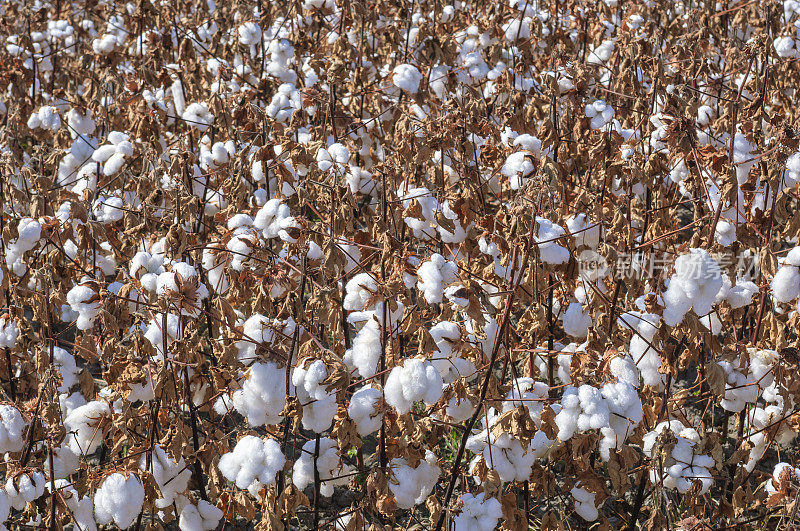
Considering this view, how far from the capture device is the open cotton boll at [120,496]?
7.02 feet

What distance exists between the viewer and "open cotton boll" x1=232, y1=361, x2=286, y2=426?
213 cm

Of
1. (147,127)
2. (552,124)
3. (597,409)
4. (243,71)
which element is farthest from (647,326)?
(243,71)

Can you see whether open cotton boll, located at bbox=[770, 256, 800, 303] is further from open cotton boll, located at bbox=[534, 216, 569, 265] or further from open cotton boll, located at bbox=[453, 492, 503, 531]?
open cotton boll, located at bbox=[453, 492, 503, 531]

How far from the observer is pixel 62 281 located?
9.93 feet

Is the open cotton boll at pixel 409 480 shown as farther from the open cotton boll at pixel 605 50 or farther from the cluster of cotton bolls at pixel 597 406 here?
the open cotton boll at pixel 605 50

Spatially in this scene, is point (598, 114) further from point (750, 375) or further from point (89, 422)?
point (89, 422)

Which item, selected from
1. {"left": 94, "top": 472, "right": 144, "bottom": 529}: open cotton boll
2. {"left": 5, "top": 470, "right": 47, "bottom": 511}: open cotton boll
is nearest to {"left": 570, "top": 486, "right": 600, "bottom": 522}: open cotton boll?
{"left": 94, "top": 472, "right": 144, "bottom": 529}: open cotton boll

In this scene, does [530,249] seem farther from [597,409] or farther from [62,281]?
[62,281]

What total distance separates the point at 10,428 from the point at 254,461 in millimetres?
701

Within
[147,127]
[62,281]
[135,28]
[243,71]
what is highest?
[135,28]

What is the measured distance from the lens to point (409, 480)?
7.74ft

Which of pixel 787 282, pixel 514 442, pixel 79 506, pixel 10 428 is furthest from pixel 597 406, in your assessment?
pixel 10 428

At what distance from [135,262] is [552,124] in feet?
5.29

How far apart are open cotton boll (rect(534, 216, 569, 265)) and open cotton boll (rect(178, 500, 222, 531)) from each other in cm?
121
